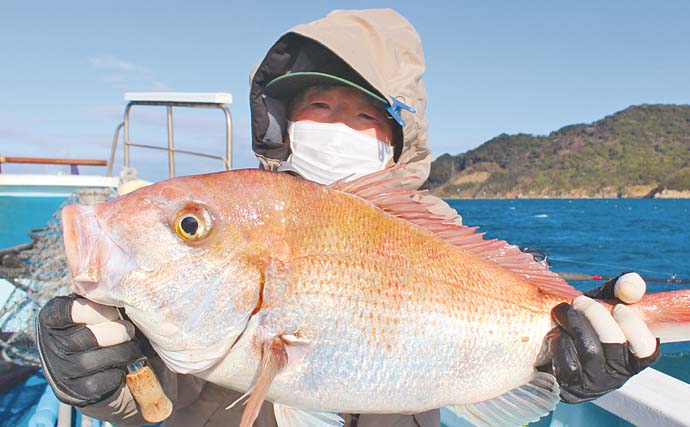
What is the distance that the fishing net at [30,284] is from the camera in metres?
4.23

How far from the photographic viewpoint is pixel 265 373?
147 cm

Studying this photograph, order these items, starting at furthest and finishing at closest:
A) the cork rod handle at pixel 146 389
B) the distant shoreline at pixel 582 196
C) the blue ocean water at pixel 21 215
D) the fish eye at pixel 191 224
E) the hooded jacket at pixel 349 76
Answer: the distant shoreline at pixel 582 196 → the blue ocean water at pixel 21 215 → the hooded jacket at pixel 349 76 → the cork rod handle at pixel 146 389 → the fish eye at pixel 191 224

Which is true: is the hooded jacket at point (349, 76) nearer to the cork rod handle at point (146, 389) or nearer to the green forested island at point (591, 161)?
the cork rod handle at point (146, 389)

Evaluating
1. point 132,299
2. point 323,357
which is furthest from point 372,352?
point 132,299

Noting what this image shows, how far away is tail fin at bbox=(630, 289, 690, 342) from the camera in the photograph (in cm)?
181

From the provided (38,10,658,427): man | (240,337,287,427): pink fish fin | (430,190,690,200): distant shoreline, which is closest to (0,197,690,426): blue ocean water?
(38,10,658,427): man

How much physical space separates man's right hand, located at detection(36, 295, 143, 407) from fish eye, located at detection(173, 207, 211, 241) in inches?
15.6

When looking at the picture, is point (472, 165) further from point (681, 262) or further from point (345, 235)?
point (345, 235)

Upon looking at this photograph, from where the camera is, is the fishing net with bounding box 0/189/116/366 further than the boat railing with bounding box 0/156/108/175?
No

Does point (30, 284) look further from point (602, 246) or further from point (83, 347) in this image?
point (602, 246)

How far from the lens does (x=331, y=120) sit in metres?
2.55

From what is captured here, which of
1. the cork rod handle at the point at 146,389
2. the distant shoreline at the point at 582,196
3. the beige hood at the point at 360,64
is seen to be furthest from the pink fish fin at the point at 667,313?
the distant shoreline at the point at 582,196

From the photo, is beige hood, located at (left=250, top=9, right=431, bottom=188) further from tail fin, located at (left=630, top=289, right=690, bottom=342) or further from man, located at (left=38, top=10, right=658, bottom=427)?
tail fin, located at (left=630, top=289, right=690, bottom=342)

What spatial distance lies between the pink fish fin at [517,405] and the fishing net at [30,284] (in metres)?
3.33
